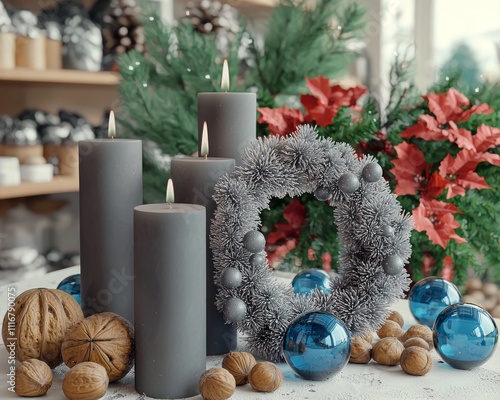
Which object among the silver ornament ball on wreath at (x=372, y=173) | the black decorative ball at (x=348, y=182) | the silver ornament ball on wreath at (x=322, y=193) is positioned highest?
the silver ornament ball on wreath at (x=372, y=173)

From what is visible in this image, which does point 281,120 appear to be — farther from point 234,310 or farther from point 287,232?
point 234,310

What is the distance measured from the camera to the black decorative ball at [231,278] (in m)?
0.54

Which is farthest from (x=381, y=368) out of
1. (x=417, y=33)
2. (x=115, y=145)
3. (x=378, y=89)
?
(x=417, y=33)

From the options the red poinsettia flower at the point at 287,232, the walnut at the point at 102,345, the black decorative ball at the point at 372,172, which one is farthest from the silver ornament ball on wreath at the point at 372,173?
the red poinsettia flower at the point at 287,232

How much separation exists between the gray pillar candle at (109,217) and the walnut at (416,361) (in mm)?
232

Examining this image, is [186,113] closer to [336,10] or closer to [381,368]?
[336,10]

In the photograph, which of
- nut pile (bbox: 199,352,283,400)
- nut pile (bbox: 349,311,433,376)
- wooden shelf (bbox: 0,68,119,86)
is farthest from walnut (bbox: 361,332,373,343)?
wooden shelf (bbox: 0,68,119,86)

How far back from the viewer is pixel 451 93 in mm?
836

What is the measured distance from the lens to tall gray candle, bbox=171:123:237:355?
0.55 m

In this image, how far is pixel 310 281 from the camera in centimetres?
68

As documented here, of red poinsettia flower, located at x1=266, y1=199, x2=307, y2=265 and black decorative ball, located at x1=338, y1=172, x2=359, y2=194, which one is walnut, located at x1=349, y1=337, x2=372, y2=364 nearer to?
black decorative ball, located at x1=338, y1=172, x2=359, y2=194

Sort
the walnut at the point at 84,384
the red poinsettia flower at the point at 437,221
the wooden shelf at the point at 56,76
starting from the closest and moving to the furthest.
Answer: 1. the walnut at the point at 84,384
2. the red poinsettia flower at the point at 437,221
3. the wooden shelf at the point at 56,76

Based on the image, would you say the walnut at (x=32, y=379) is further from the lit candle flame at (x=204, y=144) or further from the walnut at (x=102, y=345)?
the lit candle flame at (x=204, y=144)

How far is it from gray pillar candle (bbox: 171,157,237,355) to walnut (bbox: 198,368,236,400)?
0.31ft
